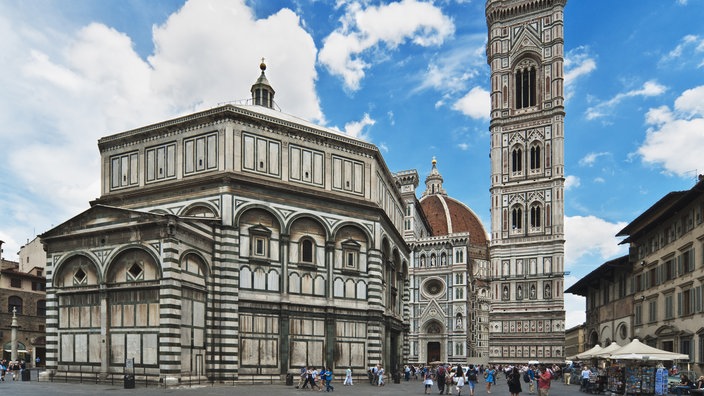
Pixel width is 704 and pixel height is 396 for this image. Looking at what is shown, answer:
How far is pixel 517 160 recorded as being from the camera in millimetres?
97938

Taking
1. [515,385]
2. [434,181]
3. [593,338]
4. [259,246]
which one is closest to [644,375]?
[515,385]

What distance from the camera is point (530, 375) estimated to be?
39844 mm

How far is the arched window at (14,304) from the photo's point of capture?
63625 mm

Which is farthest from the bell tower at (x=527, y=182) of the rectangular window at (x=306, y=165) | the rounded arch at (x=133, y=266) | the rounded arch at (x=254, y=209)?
the rounded arch at (x=133, y=266)

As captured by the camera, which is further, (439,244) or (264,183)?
(439,244)

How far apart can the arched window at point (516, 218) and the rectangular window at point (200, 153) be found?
218ft

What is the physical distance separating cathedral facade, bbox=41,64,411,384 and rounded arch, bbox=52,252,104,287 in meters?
0.07

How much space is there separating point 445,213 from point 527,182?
5625cm

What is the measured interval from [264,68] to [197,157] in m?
12.9

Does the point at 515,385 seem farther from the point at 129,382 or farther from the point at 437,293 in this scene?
the point at 437,293

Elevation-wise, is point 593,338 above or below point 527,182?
below

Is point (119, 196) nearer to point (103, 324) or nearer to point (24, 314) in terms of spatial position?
point (103, 324)

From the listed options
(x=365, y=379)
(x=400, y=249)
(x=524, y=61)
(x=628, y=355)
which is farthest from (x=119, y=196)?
(x=524, y=61)

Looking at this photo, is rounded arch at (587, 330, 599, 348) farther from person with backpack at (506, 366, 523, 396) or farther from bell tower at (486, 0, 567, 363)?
person with backpack at (506, 366, 523, 396)
